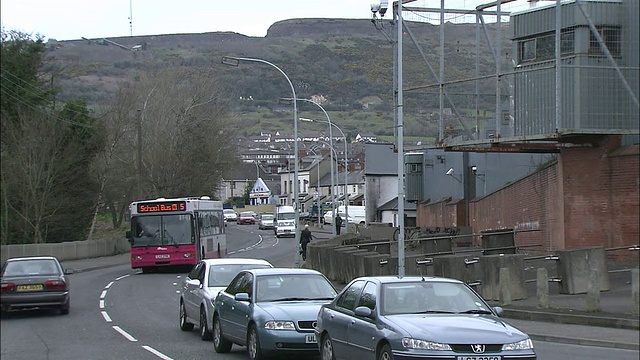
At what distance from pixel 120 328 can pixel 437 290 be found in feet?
31.8

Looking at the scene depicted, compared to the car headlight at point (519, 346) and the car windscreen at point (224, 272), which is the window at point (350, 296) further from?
the car windscreen at point (224, 272)

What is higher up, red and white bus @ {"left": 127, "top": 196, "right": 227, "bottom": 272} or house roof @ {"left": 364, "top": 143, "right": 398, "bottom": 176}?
house roof @ {"left": 364, "top": 143, "right": 398, "bottom": 176}

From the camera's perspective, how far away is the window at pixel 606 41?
24531mm

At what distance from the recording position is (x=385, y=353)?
33.7 feet

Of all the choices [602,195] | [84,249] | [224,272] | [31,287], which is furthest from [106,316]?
[84,249]

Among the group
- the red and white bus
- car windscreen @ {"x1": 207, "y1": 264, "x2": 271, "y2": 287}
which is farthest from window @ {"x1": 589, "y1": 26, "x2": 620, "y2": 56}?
the red and white bus

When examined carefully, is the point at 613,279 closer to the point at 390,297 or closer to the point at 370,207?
the point at 390,297

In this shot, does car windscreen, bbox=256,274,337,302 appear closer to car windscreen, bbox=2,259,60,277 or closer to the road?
the road

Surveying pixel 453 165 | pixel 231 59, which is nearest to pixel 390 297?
pixel 231 59

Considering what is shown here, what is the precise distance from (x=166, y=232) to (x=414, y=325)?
1069 inches

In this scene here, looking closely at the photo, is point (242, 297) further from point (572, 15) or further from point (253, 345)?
point (572, 15)

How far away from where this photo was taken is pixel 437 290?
11227 millimetres

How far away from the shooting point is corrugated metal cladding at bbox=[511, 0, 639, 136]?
23.7m

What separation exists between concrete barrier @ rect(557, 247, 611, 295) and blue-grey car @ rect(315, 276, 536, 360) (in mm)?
10587
